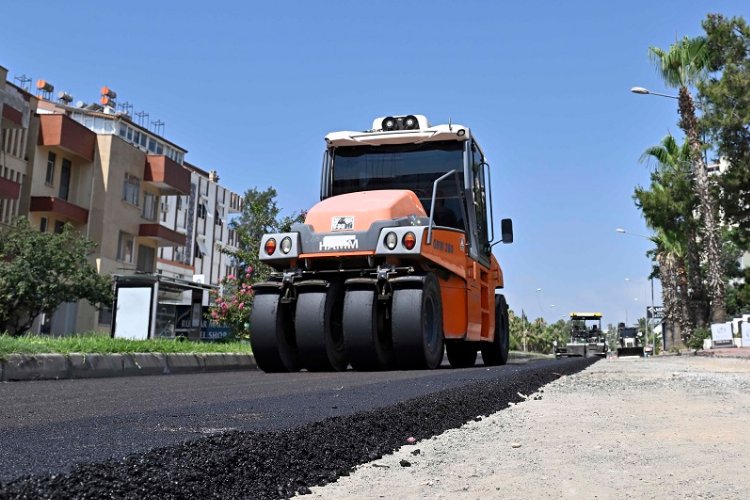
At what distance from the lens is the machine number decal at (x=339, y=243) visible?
9.84 meters

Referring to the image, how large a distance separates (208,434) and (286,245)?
657cm

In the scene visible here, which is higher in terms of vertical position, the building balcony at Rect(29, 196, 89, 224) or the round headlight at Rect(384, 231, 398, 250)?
the building balcony at Rect(29, 196, 89, 224)

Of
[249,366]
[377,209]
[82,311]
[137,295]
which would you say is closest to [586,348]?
[82,311]

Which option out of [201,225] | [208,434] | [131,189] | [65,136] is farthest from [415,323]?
[201,225]

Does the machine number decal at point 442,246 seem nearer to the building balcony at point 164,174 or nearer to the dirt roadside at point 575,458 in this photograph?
the dirt roadside at point 575,458

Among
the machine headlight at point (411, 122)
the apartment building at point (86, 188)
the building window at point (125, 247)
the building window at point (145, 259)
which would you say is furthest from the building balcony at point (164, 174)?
the machine headlight at point (411, 122)

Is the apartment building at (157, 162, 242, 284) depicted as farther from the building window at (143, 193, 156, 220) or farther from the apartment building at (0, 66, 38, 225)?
the apartment building at (0, 66, 38, 225)

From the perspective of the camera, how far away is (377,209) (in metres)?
10.1

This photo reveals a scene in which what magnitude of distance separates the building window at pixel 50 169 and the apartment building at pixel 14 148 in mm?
1139

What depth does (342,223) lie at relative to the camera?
10.1m

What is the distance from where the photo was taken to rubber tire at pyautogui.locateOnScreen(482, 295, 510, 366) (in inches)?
548

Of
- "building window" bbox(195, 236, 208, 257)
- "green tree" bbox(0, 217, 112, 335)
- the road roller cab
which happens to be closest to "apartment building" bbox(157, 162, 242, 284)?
"building window" bbox(195, 236, 208, 257)

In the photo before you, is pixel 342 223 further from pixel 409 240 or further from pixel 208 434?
pixel 208 434

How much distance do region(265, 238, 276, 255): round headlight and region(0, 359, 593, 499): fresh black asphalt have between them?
3.45 meters
